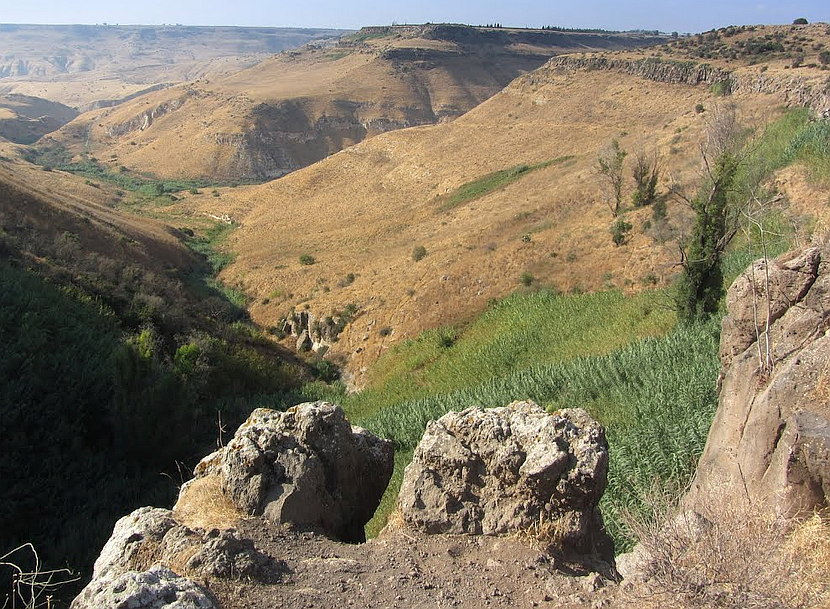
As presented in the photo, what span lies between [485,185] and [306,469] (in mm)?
33338

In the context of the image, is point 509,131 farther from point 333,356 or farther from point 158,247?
point 333,356

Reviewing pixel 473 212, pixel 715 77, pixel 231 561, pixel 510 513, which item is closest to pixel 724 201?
pixel 510 513

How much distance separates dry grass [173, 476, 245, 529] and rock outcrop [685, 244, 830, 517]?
3.87 meters

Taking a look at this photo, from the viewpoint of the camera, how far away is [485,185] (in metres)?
37.3

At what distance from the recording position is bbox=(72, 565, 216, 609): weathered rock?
3373mm

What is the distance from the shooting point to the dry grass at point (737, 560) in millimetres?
3320

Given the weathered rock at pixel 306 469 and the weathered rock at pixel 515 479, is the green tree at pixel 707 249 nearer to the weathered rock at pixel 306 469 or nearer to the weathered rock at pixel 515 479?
the weathered rock at pixel 515 479

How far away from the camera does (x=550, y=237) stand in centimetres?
2328

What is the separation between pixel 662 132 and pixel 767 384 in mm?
29937

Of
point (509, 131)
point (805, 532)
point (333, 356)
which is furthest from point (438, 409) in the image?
point (509, 131)

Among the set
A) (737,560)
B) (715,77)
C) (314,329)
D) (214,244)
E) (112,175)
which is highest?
(715,77)

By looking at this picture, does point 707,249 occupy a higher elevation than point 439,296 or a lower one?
higher

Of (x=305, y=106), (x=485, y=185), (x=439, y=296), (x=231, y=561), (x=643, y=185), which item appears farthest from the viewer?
(x=305, y=106)

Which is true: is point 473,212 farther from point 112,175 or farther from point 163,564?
point 112,175
